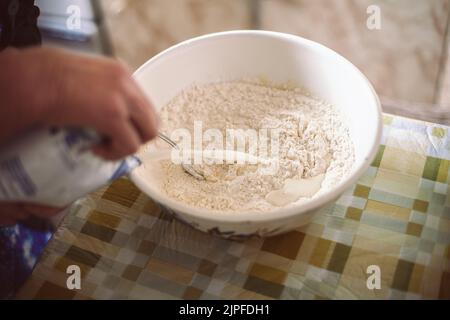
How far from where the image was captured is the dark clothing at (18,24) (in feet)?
2.46

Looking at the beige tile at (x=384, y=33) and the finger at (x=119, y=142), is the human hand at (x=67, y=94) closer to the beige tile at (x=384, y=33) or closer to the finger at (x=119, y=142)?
the finger at (x=119, y=142)

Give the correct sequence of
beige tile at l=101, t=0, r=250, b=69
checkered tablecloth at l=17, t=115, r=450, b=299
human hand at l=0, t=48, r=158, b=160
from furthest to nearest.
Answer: beige tile at l=101, t=0, r=250, b=69, checkered tablecloth at l=17, t=115, r=450, b=299, human hand at l=0, t=48, r=158, b=160

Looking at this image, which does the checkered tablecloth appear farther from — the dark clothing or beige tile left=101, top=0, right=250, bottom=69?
beige tile left=101, top=0, right=250, bottom=69

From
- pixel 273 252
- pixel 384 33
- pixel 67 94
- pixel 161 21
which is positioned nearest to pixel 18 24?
pixel 67 94

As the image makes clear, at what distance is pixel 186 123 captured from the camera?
2.89 feet

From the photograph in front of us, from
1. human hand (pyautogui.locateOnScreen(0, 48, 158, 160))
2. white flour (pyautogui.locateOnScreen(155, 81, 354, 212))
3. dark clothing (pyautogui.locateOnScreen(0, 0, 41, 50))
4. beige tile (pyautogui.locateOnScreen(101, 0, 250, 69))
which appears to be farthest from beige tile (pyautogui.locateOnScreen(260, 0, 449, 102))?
human hand (pyautogui.locateOnScreen(0, 48, 158, 160))

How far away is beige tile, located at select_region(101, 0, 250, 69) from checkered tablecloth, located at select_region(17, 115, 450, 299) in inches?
33.4

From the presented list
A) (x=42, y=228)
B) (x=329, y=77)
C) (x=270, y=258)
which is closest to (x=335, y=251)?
(x=270, y=258)

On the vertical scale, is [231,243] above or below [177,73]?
below

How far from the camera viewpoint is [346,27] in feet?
4.83

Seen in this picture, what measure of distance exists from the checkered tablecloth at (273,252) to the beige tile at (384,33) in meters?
0.66

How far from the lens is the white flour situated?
2.52ft
